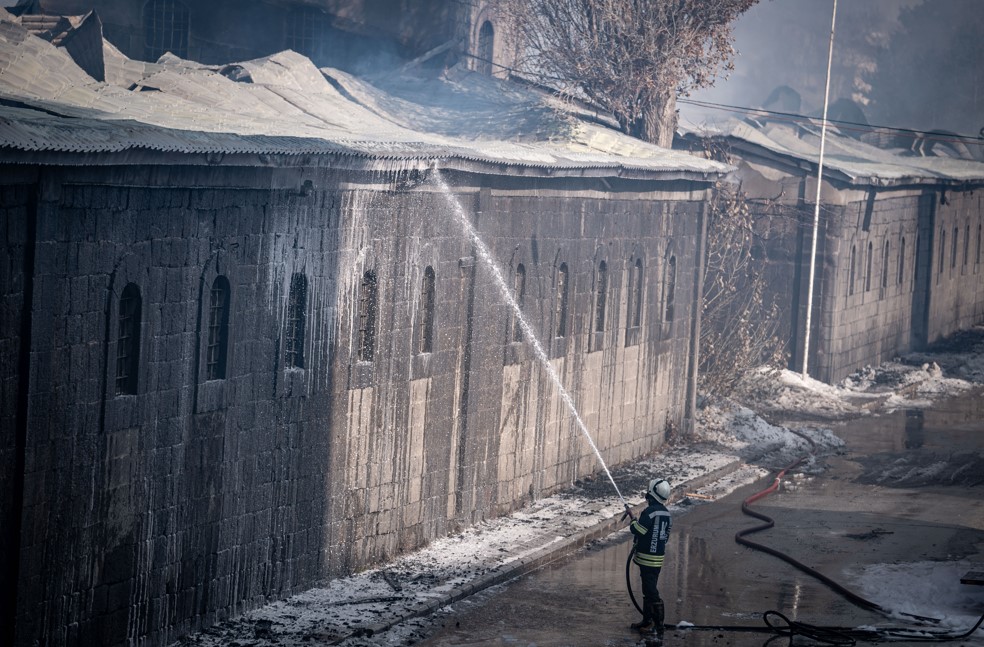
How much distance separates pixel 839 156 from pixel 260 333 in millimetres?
28243

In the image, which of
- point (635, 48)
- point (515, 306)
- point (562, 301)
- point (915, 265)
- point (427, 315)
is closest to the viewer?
point (427, 315)

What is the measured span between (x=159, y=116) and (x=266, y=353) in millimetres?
2612

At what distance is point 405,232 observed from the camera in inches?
590

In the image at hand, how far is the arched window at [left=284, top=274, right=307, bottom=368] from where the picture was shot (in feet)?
44.3

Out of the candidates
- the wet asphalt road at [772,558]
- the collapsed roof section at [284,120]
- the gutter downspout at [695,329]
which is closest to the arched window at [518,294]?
the collapsed roof section at [284,120]

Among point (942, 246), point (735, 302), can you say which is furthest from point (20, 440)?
point (942, 246)

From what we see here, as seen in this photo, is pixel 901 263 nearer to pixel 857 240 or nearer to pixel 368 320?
pixel 857 240

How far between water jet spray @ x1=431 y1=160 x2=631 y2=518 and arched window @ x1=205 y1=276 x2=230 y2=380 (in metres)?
3.56

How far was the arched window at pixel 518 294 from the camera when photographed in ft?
58.1

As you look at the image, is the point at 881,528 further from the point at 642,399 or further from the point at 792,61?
the point at 792,61

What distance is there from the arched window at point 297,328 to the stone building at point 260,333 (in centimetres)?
2

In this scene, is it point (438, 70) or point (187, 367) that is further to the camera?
point (438, 70)

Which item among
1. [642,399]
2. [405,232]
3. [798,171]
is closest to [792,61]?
[798,171]

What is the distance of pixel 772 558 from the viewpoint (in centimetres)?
1622
